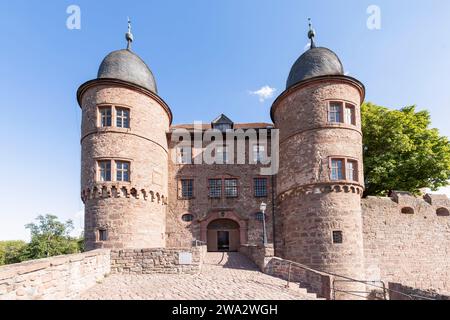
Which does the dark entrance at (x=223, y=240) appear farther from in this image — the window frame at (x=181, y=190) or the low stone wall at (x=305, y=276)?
the low stone wall at (x=305, y=276)

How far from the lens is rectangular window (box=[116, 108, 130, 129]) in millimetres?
16916

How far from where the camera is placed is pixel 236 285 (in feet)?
35.4

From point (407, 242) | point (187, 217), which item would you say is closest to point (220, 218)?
point (187, 217)

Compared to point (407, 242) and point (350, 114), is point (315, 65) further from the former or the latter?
point (407, 242)

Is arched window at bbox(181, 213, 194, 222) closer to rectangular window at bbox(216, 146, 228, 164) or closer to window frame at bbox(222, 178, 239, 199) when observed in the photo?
window frame at bbox(222, 178, 239, 199)

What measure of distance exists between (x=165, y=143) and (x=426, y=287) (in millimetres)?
19170

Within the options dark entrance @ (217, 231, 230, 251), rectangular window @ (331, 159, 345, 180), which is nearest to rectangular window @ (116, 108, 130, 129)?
dark entrance @ (217, 231, 230, 251)

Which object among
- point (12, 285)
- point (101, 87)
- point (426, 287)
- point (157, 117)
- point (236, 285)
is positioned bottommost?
point (426, 287)

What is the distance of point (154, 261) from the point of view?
12602 mm

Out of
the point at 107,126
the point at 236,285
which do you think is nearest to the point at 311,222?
the point at 236,285

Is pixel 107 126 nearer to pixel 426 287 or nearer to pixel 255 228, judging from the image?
pixel 255 228

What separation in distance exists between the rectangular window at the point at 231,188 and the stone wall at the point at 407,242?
8286 mm

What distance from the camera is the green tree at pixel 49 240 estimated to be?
35344 mm
